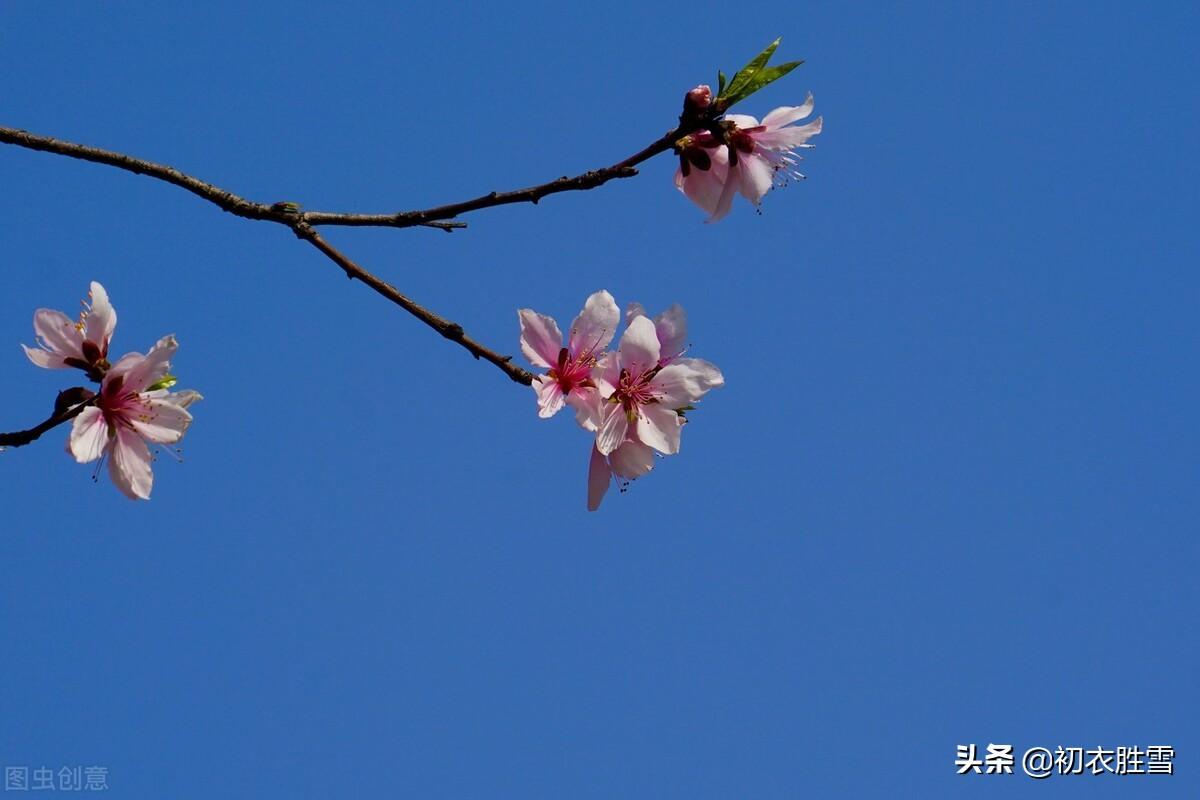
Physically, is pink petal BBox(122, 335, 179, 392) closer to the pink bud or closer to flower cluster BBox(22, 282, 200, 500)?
flower cluster BBox(22, 282, 200, 500)

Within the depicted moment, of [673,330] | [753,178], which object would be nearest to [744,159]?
[753,178]

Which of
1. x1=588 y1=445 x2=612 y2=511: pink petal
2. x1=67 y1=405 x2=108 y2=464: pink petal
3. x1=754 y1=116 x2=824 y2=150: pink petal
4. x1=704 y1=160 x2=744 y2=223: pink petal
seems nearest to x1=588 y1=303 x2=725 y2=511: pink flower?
x1=588 y1=445 x2=612 y2=511: pink petal

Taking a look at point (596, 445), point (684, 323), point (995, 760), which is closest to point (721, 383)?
point (684, 323)

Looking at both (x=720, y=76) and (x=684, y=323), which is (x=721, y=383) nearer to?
(x=684, y=323)

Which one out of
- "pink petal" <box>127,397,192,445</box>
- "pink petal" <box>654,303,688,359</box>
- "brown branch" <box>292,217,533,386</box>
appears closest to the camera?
"brown branch" <box>292,217,533,386</box>

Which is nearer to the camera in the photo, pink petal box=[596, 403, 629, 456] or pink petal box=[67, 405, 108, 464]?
pink petal box=[67, 405, 108, 464]

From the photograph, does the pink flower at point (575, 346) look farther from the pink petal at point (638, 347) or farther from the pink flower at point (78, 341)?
the pink flower at point (78, 341)

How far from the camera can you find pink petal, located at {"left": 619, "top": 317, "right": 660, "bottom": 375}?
278 cm

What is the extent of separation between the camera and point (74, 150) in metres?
2.30

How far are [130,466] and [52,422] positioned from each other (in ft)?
0.81

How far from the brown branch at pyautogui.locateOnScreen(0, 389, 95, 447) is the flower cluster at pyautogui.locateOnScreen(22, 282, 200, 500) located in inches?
1.2

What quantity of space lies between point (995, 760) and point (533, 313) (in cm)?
497

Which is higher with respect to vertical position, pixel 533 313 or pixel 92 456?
pixel 533 313

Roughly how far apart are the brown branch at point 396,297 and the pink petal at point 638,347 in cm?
49
